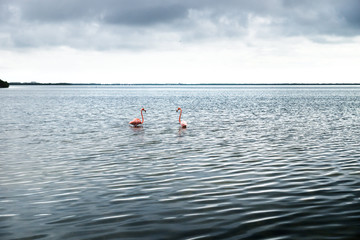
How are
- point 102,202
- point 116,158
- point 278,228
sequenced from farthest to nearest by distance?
1. point 116,158
2. point 102,202
3. point 278,228

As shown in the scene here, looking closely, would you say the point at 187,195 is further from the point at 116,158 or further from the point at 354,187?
the point at 116,158

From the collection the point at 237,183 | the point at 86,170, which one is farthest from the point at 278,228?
the point at 86,170

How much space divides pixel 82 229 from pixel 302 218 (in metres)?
5.28

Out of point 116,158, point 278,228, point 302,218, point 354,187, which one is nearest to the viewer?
point 278,228

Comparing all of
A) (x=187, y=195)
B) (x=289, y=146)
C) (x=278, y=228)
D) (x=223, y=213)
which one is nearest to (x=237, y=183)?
(x=187, y=195)

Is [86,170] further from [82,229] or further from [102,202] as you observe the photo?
[82,229]

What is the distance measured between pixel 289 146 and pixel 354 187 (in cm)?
869

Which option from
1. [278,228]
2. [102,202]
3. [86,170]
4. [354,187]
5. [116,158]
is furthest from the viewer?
[116,158]

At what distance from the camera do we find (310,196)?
10953mm

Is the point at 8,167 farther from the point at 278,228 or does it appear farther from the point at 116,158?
the point at 278,228

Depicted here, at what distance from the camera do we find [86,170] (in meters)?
14.8

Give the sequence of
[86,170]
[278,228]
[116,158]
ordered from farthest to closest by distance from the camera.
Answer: [116,158]
[86,170]
[278,228]

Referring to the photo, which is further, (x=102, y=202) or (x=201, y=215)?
(x=102, y=202)

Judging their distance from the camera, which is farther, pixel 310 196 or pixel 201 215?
pixel 310 196
